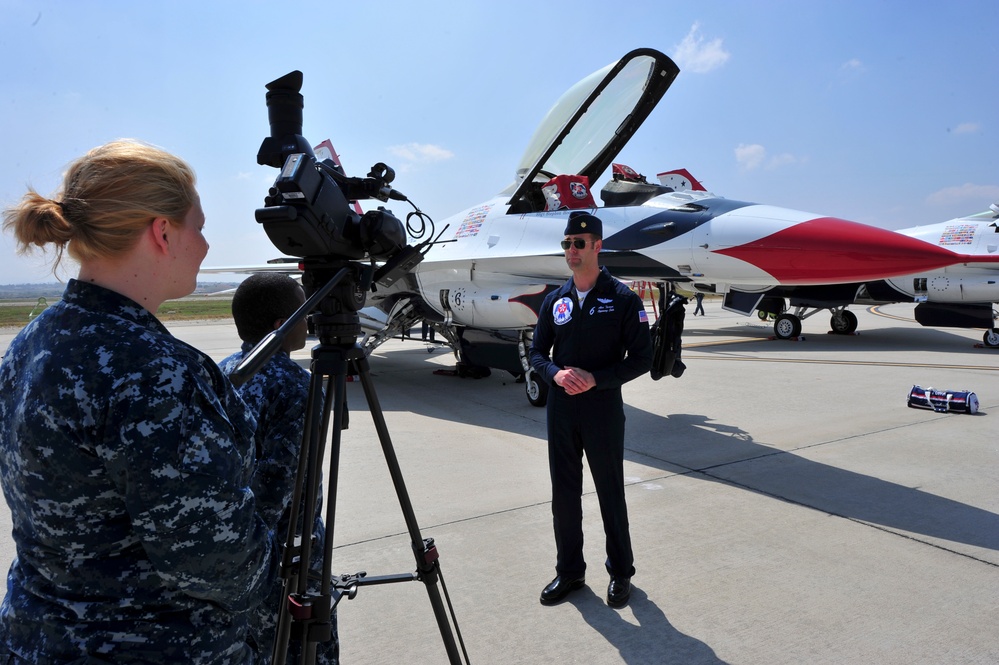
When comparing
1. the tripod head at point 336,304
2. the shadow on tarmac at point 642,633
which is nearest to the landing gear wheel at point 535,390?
the shadow on tarmac at point 642,633

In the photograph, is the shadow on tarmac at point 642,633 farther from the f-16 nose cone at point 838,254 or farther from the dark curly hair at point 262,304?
the f-16 nose cone at point 838,254

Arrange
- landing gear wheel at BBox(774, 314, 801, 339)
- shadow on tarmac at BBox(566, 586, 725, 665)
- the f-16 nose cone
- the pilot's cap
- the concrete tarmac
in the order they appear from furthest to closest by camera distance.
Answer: landing gear wheel at BBox(774, 314, 801, 339), the f-16 nose cone, the pilot's cap, the concrete tarmac, shadow on tarmac at BBox(566, 586, 725, 665)

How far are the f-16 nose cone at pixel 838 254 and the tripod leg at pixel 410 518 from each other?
4951 millimetres

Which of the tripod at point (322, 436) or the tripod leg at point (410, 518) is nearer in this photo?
the tripod at point (322, 436)

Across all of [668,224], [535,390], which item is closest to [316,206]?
[668,224]

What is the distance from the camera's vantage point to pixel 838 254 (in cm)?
556

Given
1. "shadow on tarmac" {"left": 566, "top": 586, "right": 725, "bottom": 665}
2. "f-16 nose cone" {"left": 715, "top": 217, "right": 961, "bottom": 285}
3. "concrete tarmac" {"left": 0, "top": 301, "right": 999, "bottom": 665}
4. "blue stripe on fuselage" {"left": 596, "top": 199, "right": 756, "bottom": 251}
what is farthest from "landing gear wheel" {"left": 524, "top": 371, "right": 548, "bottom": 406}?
"shadow on tarmac" {"left": 566, "top": 586, "right": 725, "bottom": 665}

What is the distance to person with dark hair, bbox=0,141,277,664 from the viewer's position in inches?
40.6

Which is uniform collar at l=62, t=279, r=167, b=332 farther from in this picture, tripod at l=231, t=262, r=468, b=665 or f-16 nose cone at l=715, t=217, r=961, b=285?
f-16 nose cone at l=715, t=217, r=961, b=285

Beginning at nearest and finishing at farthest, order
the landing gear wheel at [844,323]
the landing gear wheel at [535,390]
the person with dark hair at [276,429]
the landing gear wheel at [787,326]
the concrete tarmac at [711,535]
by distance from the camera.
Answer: the person with dark hair at [276,429], the concrete tarmac at [711,535], the landing gear wheel at [535,390], the landing gear wheel at [787,326], the landing gear wheel at [844,323]

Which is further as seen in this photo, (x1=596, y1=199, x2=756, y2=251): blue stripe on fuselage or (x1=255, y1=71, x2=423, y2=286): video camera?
(x1=596, y1=199, x2=756, y2=251): blue stripe on fuselage

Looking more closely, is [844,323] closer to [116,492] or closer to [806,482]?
[806,482]

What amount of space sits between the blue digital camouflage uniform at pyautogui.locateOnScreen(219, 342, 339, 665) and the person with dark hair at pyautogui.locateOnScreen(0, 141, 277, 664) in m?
0.59

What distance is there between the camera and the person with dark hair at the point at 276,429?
174 cm
